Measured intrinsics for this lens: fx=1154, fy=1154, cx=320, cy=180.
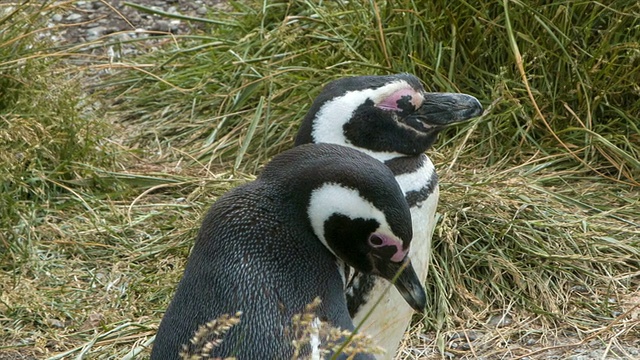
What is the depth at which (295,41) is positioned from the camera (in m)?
5.11

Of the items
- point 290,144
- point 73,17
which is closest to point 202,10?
point 73,17

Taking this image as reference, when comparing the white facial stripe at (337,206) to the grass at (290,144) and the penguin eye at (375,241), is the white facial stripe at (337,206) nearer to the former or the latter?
the penguin eye at (375,241)

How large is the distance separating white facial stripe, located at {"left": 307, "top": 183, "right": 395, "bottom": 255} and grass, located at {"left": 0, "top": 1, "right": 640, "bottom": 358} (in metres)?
1.28

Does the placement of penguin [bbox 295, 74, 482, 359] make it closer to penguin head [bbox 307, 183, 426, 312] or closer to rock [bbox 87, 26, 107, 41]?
penguin head [bbox 307, 183, 426, 312]

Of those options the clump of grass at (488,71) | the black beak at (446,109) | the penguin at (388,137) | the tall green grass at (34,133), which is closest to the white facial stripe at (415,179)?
the penguin at (388,137)

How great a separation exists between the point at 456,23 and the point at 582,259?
1.12 meters

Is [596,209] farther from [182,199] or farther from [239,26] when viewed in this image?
[239,26]

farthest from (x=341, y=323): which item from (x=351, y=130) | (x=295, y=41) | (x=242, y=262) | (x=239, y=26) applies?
(x=239, y=26)

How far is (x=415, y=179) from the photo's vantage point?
10.3 feet

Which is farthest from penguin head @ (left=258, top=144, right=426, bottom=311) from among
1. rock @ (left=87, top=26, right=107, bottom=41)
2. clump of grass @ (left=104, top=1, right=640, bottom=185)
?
rock @ (left=87, top=26, right=107, bottom=41)

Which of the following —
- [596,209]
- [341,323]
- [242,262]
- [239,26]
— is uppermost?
[242,262]

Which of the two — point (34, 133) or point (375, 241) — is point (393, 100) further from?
point (34, 133)

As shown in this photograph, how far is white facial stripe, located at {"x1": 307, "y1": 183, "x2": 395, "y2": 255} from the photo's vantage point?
94.1 inches

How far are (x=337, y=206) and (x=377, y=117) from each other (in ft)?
2.56
